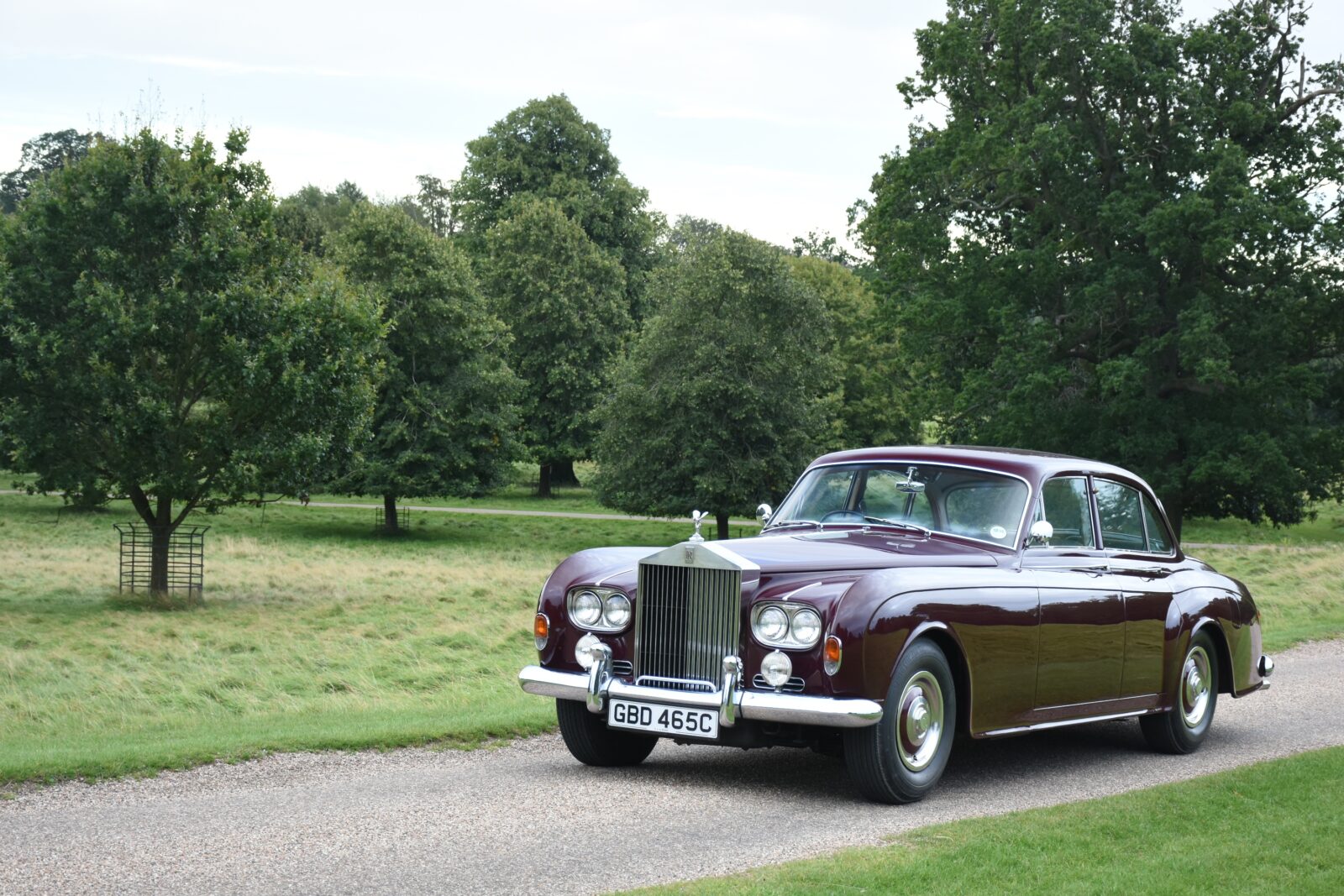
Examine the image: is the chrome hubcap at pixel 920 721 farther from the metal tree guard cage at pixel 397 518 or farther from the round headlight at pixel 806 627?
the metal tree guard cage at pixel 397 518

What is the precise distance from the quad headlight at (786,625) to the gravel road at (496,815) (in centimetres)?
90

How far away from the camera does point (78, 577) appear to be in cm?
2870

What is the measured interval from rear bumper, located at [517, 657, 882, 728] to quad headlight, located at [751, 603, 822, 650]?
233 millimetres

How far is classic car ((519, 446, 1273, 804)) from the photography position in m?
7.43

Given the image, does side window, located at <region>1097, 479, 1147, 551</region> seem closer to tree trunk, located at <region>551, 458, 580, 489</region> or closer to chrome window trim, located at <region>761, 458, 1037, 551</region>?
chrome window trim, located at <region>761, 458, 1037, 551</region>

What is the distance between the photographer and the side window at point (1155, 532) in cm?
1019

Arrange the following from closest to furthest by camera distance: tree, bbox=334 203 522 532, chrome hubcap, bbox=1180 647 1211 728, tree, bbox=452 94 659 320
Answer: chrome hubcap, bbox=1180 647 1211 728 → tree, bbox=334 203 522 532 → tree, bbox=452 94 659 320

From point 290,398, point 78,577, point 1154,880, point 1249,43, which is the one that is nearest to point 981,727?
point 1154,880

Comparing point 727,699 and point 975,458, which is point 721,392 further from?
point 727,699

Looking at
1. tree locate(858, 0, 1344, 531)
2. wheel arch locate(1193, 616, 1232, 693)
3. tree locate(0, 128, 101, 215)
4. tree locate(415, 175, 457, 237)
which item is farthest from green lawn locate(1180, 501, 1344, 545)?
tree locate(0, 128, 101, 215)

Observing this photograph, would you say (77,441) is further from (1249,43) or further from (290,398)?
(1249,43)

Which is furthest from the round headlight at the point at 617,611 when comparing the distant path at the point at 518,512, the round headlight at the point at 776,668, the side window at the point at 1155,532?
the distant path at the point at 518,512

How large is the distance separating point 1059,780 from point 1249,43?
1093 inches

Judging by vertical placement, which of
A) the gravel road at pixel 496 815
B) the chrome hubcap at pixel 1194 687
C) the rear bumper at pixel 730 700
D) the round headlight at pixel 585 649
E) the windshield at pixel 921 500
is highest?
the windshield at pixel 921 500
